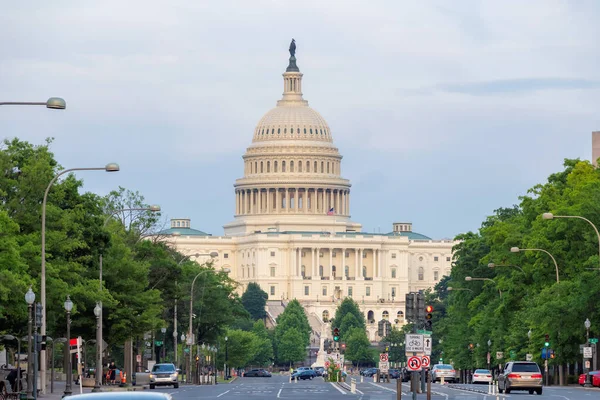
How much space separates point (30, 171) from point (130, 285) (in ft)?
60.9

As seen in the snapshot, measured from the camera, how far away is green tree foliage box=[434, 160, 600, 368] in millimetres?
87875

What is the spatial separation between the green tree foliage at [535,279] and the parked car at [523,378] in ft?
41.5

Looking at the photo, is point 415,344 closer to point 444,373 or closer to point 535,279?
point 535,279

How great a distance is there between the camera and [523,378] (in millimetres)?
68062

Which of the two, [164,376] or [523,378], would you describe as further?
[164,376]

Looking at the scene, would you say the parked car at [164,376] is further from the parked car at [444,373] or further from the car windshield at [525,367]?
the parked car at [444,373]

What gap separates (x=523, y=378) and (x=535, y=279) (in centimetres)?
3174

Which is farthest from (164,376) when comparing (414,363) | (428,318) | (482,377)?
(414,363)

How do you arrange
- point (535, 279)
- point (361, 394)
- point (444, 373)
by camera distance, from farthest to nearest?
1. point (444, 373)
2. point (535, 279)
3. point (361, 394)

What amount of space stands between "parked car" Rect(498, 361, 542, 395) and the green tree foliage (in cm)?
1264

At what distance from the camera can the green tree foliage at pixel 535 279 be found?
87.9 metres

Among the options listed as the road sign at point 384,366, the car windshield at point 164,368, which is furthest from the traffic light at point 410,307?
the road sign at point 384,366

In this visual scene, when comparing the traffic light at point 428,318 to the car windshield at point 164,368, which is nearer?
the traffic light at point 428,318

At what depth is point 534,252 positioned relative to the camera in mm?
97438
